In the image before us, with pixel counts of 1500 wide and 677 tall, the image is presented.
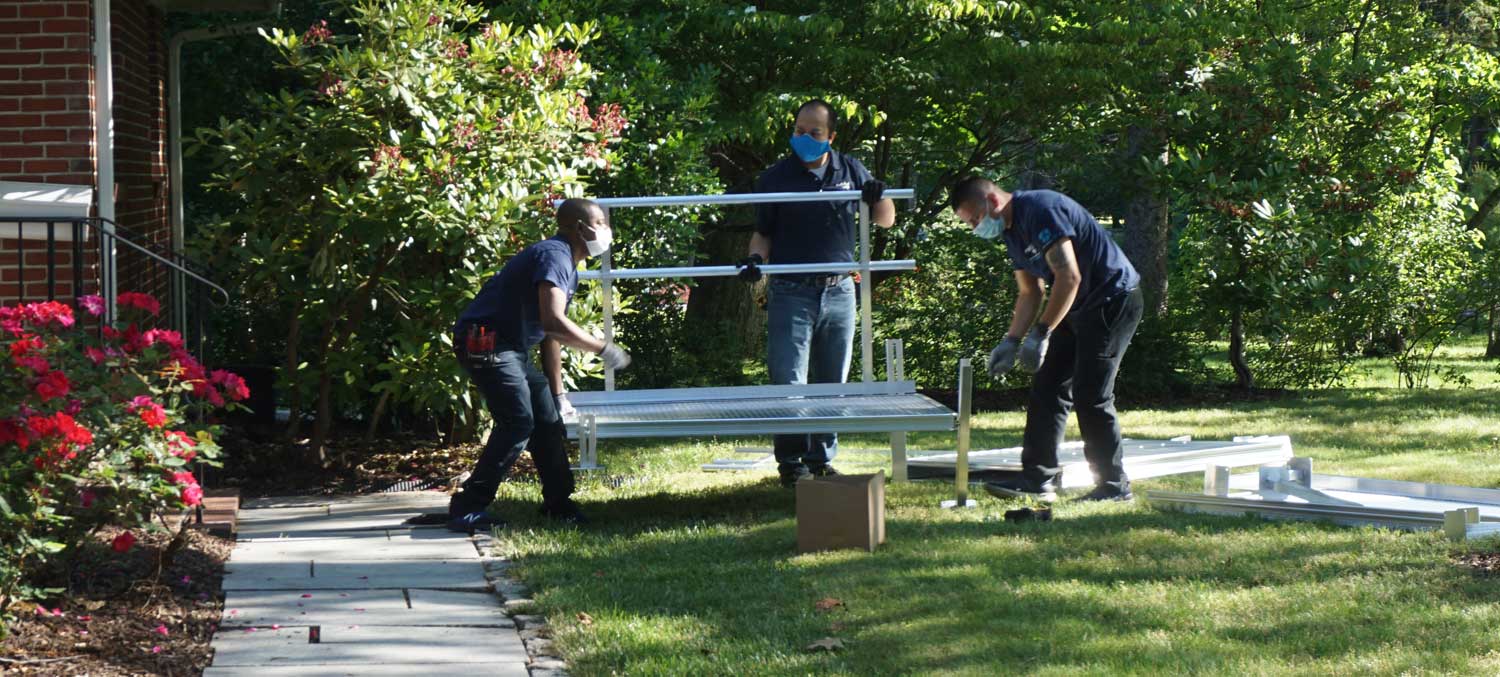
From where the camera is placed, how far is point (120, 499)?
17.2 feet

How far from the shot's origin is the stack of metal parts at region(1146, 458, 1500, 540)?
21.8 feet

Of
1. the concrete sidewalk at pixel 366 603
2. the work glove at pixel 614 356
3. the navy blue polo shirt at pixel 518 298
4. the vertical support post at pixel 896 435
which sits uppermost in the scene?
the navy blue polo shirt at pixel 518 298

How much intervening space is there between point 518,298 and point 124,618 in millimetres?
2344

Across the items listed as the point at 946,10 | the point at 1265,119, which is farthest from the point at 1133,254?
the point at 946,10

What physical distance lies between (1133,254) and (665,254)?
760cm

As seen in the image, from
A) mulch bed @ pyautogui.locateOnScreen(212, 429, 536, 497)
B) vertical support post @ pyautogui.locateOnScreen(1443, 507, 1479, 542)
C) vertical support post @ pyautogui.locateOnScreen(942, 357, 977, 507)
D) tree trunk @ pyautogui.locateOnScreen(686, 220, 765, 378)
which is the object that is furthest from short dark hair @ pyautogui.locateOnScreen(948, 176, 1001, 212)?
tree trunk @ pyautogui.locateOnScreen(686, 220, 765, 378)

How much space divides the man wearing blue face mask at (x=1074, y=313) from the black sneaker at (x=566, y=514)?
1.99 metres

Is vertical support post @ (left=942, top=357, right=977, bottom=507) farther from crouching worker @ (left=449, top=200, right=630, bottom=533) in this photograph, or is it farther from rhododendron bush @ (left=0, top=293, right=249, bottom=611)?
rhododendron bush @ (left=0, top=293, right=249, bottom=611)

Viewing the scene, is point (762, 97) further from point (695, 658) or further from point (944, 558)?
point (695, 658)

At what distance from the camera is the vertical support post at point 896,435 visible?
826 centimetres

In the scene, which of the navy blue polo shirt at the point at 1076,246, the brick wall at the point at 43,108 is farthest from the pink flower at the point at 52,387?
the navy blue polo shirt at the point at 1076,246

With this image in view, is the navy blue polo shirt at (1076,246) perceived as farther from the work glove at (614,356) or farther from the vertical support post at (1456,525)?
the work glove at (614,356)

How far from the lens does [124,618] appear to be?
5.25 metres

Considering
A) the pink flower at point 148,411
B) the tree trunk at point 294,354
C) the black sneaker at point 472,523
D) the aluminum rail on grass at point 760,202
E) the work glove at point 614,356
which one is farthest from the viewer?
the tree trunk at point 294,354
